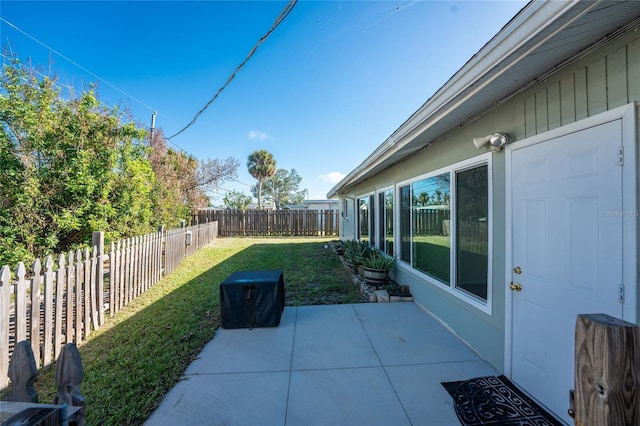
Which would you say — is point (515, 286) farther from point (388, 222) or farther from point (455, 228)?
point (388, 222)

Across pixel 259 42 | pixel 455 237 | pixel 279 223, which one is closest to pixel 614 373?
pixel 455 237

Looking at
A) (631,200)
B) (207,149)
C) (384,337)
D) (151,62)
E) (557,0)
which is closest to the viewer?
(557,0)

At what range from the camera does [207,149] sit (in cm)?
1655

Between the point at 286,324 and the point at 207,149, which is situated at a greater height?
the point at 207,149

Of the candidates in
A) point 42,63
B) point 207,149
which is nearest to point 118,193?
point 42,63

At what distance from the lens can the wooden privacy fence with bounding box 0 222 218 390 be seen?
2.45 meters

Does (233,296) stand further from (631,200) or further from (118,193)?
(118,193)

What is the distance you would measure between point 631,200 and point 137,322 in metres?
5.17

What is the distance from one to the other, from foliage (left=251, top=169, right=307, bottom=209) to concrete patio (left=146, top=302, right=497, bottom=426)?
129 feet

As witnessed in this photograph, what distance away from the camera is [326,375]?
2.60m

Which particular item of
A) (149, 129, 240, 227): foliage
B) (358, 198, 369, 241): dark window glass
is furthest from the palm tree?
(358, 198, 369, 241): dark window glass

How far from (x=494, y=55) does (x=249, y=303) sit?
142 inches

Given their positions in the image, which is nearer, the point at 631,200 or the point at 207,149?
the point at 631,200

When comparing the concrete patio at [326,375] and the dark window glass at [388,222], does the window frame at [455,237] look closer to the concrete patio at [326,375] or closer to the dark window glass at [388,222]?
the concrete patio at [326,375]
